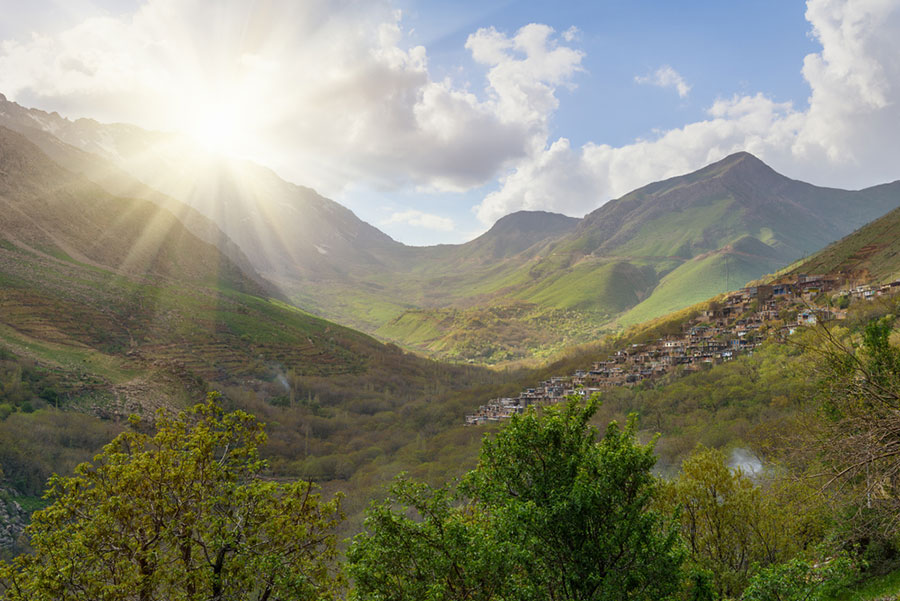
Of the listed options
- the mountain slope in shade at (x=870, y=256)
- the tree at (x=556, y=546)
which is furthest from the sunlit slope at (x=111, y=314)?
the mountain slope in shade at (x=870, y=256)

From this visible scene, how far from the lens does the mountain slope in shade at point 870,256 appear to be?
144 meters

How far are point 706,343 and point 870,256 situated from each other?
74.9 metres

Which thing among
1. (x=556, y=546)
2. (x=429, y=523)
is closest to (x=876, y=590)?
(x=556, y=546)

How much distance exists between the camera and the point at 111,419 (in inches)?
3659

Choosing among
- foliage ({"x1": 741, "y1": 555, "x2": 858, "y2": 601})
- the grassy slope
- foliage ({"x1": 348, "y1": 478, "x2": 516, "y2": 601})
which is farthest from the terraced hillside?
the grassy slope

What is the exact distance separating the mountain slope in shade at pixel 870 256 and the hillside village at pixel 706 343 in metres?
8.34

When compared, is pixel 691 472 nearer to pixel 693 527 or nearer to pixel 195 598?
pixel 693 527

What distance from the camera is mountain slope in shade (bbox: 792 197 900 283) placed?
471 feet

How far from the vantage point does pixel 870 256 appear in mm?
162625

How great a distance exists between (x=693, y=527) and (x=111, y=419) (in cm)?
10950

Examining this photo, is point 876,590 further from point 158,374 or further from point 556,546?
point 158,374

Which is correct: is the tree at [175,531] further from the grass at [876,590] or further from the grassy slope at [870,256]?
the grassy slope at [870,256]

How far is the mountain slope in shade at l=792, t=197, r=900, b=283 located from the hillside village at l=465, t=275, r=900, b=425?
8.34m

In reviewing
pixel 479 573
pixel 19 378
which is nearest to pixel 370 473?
pixel 19 378
